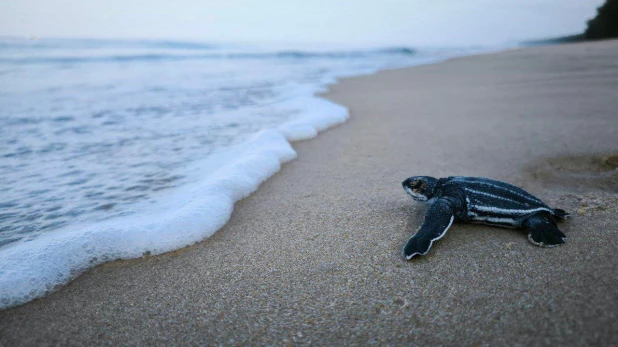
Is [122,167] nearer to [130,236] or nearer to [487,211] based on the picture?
[130,236]

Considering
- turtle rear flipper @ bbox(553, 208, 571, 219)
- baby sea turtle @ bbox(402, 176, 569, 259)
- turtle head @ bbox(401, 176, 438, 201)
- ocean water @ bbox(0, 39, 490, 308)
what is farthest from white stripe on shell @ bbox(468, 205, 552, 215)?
ocean water @ bbox(0, 39, 490, 308)

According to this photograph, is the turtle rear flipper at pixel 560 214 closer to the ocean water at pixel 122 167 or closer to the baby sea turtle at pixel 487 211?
the baby sea turtle at pixel 487 211

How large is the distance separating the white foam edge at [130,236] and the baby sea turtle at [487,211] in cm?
128

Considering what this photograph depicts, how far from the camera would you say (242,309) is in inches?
58.0

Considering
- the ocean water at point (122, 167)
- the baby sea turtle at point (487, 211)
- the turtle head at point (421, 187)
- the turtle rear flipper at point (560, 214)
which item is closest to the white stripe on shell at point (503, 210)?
the baby sea turtle at point (487, 211)

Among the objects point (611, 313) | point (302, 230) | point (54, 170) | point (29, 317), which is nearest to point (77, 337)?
point (29, 317)

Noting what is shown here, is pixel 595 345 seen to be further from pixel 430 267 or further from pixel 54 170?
pixel 54 170

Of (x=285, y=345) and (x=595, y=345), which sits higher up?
(x=595, y=345)

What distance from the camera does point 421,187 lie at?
→ 209cm

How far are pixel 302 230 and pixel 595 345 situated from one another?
54.7 inches

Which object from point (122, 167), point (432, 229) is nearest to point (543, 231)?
point (432, 229)

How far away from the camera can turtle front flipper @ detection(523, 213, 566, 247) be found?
168cm

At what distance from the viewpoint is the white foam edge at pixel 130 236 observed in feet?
5.62

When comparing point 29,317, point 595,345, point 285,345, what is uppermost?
point 595,345
